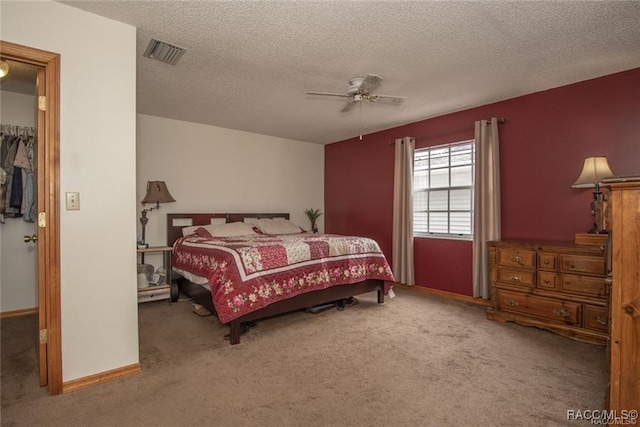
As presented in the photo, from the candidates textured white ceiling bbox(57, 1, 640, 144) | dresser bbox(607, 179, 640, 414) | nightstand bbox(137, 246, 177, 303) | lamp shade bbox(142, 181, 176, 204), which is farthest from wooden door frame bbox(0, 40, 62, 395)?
dresser bbox(607, 179, 640, 414)

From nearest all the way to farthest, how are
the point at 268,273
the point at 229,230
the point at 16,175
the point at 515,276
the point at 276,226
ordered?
1. the point at 268,273
2. the point at 515,276
3. the point at 16,175
4. the point at 229,230
5. the point at 276,226

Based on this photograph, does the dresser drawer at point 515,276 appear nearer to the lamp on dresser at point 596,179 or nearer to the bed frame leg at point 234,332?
the lamp on dresser at point 596,179

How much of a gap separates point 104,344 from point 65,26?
2.10 m

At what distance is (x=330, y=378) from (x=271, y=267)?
1190mm

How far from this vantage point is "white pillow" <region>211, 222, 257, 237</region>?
447cm

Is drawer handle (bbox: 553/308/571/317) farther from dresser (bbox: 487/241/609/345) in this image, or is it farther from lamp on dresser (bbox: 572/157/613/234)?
lamp on dresser (bbox: 572/157/613/234)

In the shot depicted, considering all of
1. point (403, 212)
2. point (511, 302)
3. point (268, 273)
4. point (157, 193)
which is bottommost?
point (511, 302)

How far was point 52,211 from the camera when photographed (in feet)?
6.55

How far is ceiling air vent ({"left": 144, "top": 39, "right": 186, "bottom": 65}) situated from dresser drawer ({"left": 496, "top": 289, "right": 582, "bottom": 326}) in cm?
387

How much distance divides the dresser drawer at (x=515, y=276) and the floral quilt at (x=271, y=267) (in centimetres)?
124

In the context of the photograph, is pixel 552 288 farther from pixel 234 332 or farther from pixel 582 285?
pixel 234 332

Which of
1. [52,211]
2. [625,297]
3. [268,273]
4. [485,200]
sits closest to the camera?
[625,297]

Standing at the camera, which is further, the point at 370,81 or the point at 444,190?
the point at 444,190

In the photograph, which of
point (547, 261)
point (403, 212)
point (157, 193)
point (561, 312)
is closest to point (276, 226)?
point (157, 193)
